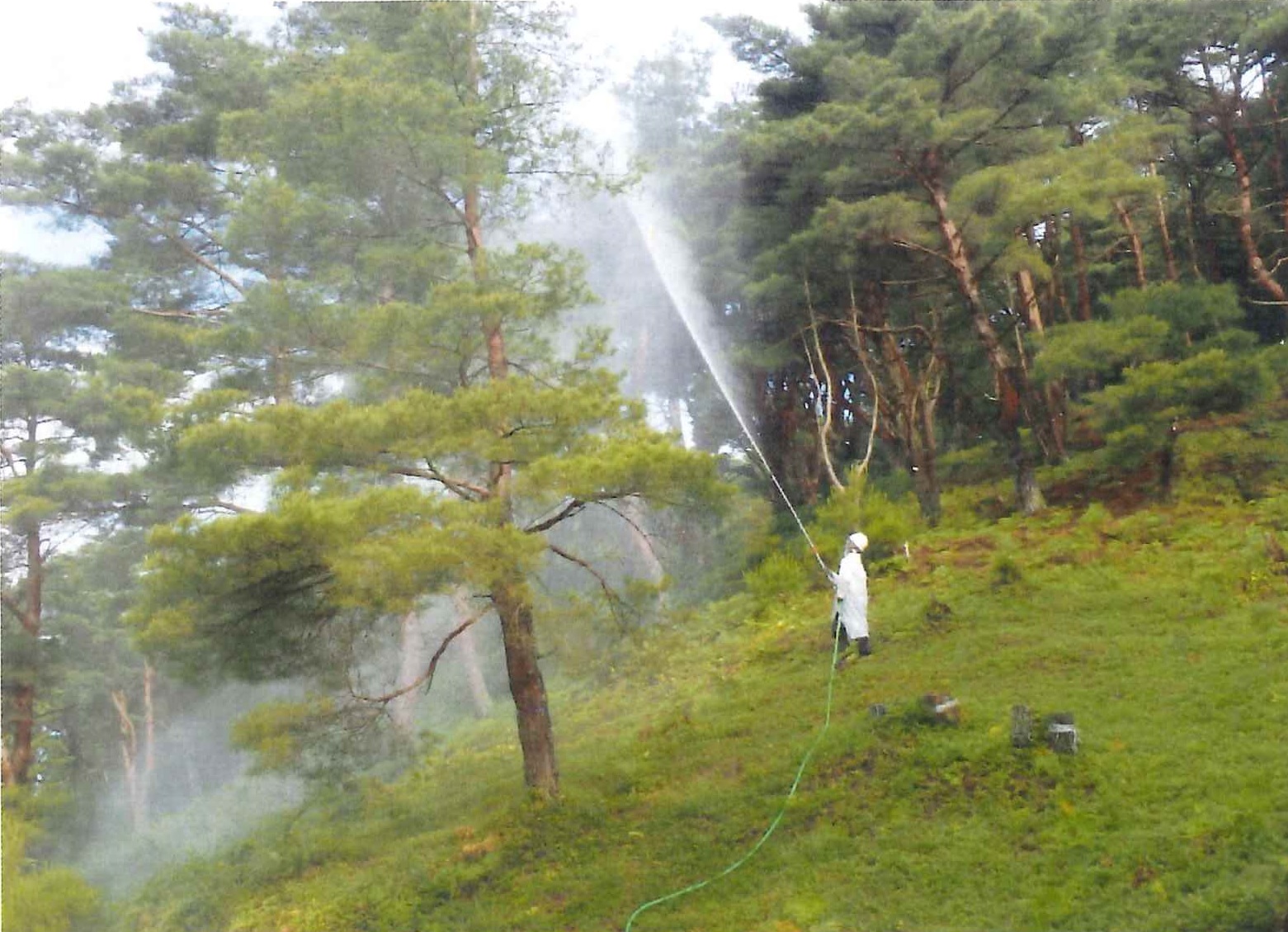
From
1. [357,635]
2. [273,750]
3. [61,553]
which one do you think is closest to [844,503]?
[357,635]

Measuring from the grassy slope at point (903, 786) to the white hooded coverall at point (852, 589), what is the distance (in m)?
0.67

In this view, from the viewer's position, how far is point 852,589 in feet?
26.9

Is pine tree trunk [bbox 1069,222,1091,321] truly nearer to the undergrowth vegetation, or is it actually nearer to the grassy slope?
the undergrowth vegetation

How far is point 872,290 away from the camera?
599 inches

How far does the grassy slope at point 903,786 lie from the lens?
5.67 m

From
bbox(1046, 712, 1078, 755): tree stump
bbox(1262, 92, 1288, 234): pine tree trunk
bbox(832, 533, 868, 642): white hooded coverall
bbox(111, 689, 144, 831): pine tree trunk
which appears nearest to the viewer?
bbox(1046, 712, 1078, 755): tree stump

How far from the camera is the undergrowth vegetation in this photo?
5719 mm

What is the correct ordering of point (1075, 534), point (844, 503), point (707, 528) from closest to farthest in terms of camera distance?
1. point (707, 528)
2. point (844, 503)
3. point (1075, 534)

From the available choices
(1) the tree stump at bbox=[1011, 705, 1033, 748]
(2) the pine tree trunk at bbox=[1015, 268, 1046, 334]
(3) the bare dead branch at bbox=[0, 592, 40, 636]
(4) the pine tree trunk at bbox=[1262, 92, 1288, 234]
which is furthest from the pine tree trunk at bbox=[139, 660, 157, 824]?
(4) the pine tree trunk at bbox=[1262, 92, 1288, 234]

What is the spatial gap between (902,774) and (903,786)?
0.47 ft

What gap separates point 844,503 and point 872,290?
5526 mm

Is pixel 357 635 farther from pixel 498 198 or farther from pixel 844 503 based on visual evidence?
pixel 844 503

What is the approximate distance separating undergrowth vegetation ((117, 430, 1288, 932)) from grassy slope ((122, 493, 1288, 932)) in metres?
0.02

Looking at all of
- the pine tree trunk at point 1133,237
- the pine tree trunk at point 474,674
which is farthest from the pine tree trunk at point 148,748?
the pine tree trunk at point 1133,237
